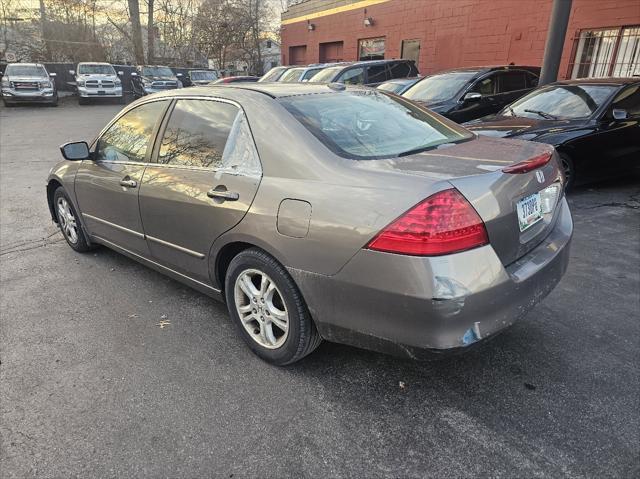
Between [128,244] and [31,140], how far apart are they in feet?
37.5

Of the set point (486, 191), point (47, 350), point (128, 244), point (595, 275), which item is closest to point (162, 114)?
point (128, 244)

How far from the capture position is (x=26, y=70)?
2170cm

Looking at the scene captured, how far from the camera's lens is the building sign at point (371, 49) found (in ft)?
63.6

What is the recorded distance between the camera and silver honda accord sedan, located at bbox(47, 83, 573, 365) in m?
2.06

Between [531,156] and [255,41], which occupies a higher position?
[255,41]

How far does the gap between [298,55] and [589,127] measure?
23102mm

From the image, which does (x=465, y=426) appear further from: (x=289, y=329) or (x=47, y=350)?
(x=47, y=350)

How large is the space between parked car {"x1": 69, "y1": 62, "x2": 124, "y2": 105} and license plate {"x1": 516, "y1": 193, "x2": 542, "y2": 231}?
25442 millimetres

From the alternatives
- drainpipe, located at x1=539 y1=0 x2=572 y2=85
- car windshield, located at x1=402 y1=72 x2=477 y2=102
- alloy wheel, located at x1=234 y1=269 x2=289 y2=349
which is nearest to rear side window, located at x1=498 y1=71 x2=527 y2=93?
drainpipe, located at x1=539 y1=0 x2=572 y2=85

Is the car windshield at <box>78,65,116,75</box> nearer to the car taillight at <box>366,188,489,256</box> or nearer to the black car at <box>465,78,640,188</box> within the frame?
the black car at <box>465,78,640,188</box>

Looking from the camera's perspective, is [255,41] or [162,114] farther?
[255,41]

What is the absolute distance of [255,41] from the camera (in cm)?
3638

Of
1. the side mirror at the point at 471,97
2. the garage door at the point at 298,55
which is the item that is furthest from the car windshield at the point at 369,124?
the garage door at the point at 298,55

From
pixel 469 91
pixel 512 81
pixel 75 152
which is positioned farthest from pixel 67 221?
pixel 512 81
